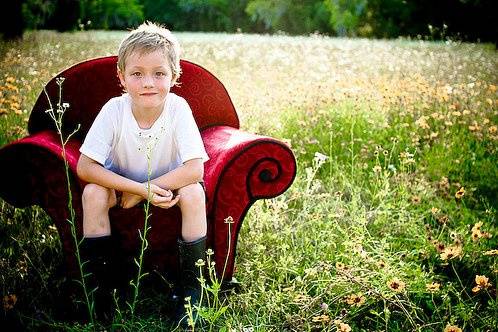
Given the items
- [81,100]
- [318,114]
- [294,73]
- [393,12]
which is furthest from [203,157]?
[393,12]

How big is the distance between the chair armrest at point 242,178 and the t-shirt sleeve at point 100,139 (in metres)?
0.52

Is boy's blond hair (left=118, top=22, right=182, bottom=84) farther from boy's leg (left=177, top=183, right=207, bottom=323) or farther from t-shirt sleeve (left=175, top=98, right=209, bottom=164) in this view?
boy's leg (left=177, top=183, right=207, bottom=323)

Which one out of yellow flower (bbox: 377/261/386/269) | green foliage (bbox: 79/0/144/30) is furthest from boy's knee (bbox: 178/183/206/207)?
green foliage (bbox: 79/0/144/30)

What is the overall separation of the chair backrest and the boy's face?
2.48ft

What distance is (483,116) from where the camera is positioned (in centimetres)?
541

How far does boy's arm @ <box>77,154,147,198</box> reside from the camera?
7.80 ft

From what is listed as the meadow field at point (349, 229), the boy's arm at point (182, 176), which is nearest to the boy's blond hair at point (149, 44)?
the boy's arm at point (182, 176)

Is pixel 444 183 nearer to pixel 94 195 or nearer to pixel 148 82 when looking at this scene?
pixel 148 82

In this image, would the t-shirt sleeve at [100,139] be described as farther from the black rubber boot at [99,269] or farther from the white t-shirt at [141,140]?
the black rubber boot at [99,269]

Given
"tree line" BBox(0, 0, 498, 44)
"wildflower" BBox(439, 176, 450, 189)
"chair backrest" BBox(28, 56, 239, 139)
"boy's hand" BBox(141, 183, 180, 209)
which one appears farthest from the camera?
"tree line" BBox(0, 0, 498, 44)

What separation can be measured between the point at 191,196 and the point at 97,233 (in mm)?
447

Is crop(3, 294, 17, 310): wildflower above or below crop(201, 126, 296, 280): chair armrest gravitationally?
below

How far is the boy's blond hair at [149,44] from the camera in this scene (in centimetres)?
244

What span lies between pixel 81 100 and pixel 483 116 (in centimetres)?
399
